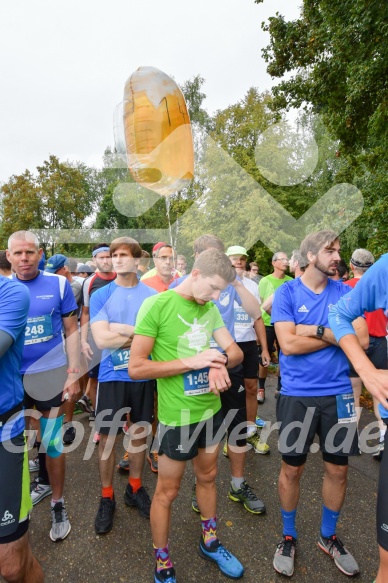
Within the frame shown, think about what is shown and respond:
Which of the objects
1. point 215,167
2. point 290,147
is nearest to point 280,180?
point 290,147

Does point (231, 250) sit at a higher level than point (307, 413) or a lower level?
higher

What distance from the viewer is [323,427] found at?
2301mm

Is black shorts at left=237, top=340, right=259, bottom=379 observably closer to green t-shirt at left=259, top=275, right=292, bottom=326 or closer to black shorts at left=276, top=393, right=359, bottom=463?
black shorts at left=276, top=393, right=359, bottom=463

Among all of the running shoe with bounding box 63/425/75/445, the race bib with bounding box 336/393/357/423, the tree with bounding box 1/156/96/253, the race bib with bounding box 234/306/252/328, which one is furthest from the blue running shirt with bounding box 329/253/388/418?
the tree with bounding box 1/156/96/253

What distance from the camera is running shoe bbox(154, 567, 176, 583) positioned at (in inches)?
83.4

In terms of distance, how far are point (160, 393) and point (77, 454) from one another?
7.28ft

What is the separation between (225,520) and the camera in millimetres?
2766

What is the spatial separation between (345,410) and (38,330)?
233cm

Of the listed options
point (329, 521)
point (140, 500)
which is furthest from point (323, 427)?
point (140, 500)

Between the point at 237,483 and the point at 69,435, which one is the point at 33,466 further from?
the point at 237,483

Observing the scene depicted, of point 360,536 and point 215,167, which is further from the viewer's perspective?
point 215,167

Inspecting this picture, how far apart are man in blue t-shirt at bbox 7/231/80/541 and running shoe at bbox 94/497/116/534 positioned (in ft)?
0.74

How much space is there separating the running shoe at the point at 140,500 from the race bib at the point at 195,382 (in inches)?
53.4

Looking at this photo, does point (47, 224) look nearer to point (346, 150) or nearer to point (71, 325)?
point (346, 150)
